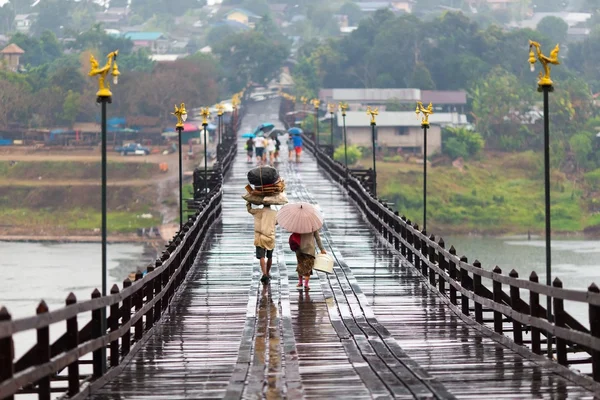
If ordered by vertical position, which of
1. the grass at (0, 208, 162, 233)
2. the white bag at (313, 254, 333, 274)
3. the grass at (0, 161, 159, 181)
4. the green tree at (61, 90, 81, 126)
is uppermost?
the green tree at (61, 90, 81, 126)

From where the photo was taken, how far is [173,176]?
109 m

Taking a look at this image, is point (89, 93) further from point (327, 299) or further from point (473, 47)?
point (327, 299)

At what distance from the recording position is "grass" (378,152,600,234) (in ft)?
331

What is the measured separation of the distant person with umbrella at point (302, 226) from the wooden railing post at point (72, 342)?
836cm

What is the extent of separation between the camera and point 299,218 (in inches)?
771

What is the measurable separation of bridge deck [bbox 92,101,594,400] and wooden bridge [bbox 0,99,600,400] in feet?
0.08

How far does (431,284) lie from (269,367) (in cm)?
777

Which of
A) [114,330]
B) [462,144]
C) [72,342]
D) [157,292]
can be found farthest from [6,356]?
[462,144]

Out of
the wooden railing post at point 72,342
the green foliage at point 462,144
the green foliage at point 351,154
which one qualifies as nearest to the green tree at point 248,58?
the green foliage at point 351,154

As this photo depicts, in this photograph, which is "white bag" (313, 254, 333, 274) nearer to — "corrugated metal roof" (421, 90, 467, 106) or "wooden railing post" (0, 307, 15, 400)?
"wooden railing post" (0, 307, 15, 400)

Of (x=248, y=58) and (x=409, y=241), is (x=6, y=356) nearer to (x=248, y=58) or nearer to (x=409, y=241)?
(x=409, y=241)

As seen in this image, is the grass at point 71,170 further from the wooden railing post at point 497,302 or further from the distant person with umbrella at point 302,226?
the wooden railing post at point 497,302

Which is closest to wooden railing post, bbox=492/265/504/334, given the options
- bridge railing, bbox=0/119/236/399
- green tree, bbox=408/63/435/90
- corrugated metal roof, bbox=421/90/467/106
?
bridge railing, bbox=0/119/236/399


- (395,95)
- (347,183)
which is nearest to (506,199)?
(395,95)
